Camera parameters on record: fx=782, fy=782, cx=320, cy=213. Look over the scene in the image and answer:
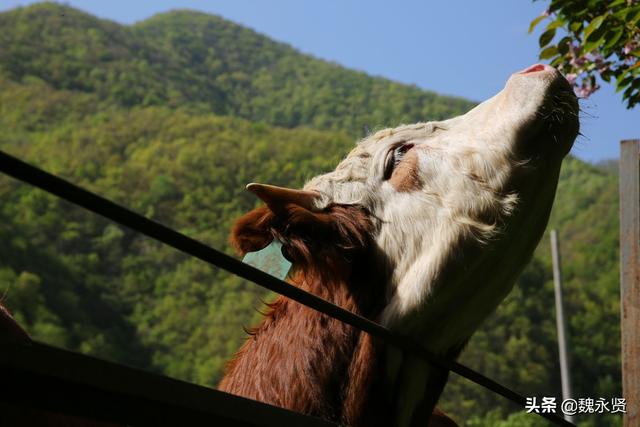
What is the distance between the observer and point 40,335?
3269 centimetres

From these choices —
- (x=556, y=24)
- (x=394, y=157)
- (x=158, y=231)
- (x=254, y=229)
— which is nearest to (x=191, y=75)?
(x=556, y=24)

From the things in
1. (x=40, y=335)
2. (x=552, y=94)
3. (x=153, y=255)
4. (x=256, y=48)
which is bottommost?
(x=40, y=335)

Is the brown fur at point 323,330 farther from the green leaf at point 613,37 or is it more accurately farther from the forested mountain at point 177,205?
the forested mountain at point 177,205

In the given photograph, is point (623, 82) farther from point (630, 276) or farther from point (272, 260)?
point (272, 260)

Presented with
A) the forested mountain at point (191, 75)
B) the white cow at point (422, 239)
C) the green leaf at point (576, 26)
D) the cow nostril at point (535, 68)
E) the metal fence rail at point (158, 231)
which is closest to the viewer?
the metal fence rail at point (158, 231)

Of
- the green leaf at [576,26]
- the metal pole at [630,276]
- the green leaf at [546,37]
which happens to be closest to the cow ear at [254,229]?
the metal pole at [630,276]

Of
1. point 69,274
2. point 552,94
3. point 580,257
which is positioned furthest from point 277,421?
point 580,257

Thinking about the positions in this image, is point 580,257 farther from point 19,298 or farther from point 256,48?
point 256,48

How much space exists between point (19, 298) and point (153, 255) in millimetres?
10276

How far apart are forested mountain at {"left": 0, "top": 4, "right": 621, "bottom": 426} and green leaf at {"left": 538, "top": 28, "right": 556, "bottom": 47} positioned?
49.9ft

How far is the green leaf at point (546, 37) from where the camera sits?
4336mm

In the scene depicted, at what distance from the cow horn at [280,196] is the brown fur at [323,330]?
0.03 metres

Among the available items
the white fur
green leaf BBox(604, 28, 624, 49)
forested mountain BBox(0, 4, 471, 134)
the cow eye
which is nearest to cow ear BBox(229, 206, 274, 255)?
the white fur

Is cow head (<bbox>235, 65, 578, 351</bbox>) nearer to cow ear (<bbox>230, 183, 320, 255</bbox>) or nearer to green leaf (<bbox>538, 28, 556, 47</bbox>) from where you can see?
cow ear (<bbox>230, 183, 320, 255</bbox>)
